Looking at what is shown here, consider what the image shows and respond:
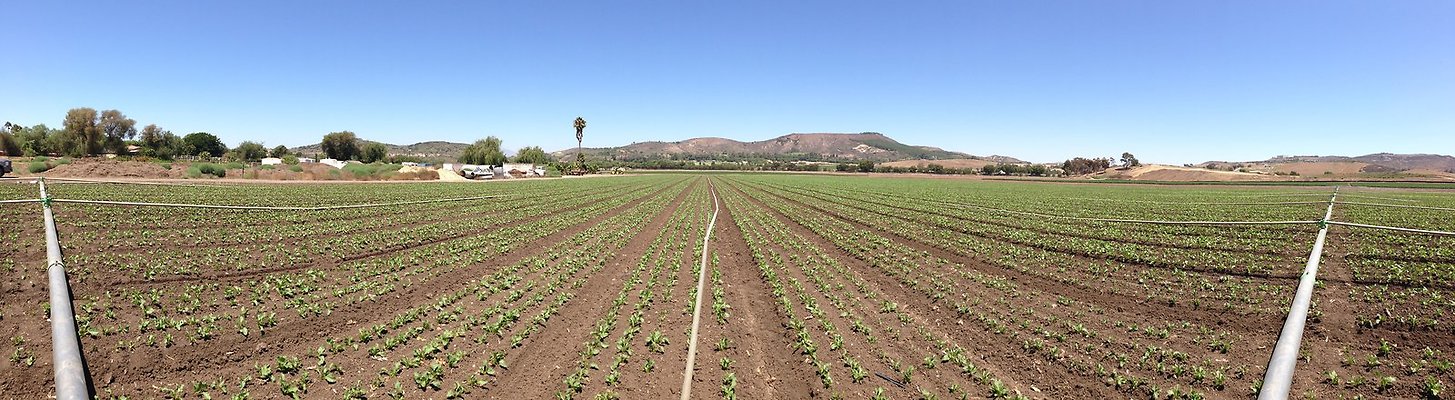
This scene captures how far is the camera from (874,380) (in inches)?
239

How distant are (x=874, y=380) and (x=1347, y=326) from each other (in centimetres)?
770

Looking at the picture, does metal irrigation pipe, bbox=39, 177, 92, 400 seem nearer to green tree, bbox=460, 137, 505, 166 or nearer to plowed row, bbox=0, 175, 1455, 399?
plowed row, bbox=0, 175, 1455, 399

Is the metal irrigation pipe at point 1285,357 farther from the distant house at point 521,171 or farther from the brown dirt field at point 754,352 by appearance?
the distant house at point 521,171

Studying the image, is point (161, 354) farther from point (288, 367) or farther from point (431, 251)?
point (431, 251)

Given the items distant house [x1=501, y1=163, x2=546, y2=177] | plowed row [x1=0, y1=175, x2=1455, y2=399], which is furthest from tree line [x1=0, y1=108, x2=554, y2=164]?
plowed row [x1=0, y1=175, x2=1455, y2=399]

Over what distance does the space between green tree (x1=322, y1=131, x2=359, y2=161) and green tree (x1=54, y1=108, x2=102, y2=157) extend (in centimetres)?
5554

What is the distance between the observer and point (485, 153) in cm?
13188

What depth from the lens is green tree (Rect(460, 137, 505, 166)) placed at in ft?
428

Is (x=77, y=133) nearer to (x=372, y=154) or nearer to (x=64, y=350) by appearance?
(x=372, y=154)

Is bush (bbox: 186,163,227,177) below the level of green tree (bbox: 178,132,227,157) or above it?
below

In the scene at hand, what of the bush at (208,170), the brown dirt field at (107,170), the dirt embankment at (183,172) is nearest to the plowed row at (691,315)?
the brown dirt field at (107,170)

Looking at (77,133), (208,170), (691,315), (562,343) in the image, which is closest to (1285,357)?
(691,315)

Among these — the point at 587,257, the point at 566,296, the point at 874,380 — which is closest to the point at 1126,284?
the point at 874,380

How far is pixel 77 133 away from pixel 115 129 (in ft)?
44.8
